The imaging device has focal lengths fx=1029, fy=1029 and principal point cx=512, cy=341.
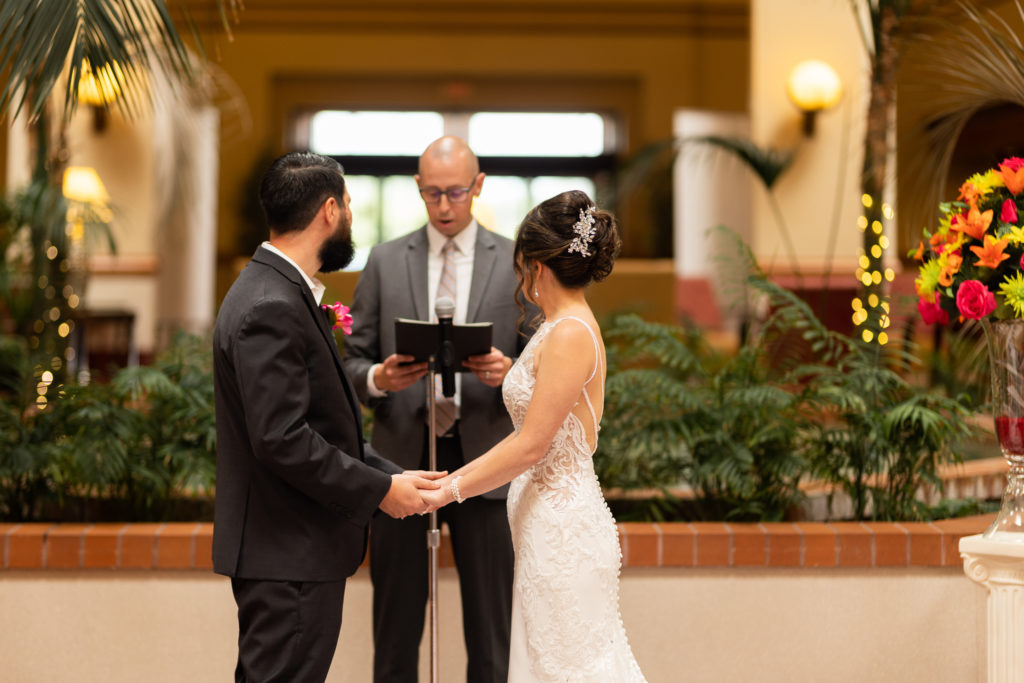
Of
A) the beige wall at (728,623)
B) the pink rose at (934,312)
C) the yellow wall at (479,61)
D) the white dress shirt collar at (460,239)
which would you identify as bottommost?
the beige wall at (728,623)

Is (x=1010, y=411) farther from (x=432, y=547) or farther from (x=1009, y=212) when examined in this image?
(x=432, y=547)

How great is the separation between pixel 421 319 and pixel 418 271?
16cm

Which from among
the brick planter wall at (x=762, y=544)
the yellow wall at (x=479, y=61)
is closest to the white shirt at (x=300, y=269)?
the brick planter wall at (x=762, y=544)

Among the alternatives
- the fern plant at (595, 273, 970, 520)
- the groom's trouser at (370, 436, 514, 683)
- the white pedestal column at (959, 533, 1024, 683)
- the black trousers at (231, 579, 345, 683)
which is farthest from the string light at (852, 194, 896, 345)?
the black trousers at (231, 579, 345, 683)

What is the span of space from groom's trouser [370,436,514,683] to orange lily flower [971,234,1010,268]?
1.55 meters

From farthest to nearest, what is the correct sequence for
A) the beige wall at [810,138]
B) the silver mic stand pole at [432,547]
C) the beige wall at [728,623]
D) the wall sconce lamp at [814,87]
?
the beige wall at [810,138] < the wall sconce lamp at [814,87] < the beige wall at [728,623] < the silver mic stand pole at [432,547]

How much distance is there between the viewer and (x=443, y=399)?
318cm

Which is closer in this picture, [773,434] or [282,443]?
[282,443]

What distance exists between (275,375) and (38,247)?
10.5 ft

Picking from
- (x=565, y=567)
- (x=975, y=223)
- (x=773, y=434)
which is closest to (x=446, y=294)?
(x=565, y=567)

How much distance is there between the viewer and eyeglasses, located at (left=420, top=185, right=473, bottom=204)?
10.5 ft

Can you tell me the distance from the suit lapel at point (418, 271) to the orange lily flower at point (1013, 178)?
68.7 inches

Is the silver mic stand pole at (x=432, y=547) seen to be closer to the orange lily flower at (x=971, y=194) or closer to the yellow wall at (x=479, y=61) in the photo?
the orange lily flower at (x=971, y=194)

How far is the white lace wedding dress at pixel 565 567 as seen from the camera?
8.44ft
